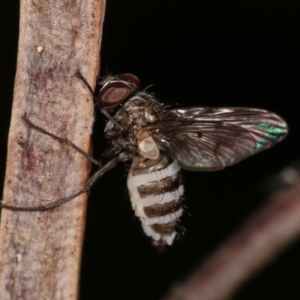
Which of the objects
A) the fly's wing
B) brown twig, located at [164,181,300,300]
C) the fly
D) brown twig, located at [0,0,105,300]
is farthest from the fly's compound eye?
brown twig, located at [164,181,300,300]

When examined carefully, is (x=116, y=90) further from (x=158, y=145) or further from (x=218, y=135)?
(x=218, y=135)

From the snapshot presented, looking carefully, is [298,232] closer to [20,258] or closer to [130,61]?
[20,258]

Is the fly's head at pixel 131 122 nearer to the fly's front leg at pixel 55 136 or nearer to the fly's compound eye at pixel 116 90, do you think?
the fly's compound eye at pixel 116 90

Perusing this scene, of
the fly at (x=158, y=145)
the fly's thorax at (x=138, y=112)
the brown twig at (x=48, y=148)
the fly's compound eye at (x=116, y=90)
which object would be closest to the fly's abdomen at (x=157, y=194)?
the fly at (x=158, y=145)

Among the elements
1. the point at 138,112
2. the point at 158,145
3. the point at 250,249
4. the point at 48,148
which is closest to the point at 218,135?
the point at 158,145

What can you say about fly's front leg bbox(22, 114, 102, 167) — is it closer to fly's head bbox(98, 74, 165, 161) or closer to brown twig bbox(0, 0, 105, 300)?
brown twig bbox(0, 0, 105, 300)

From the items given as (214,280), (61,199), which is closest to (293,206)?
(214,280)
